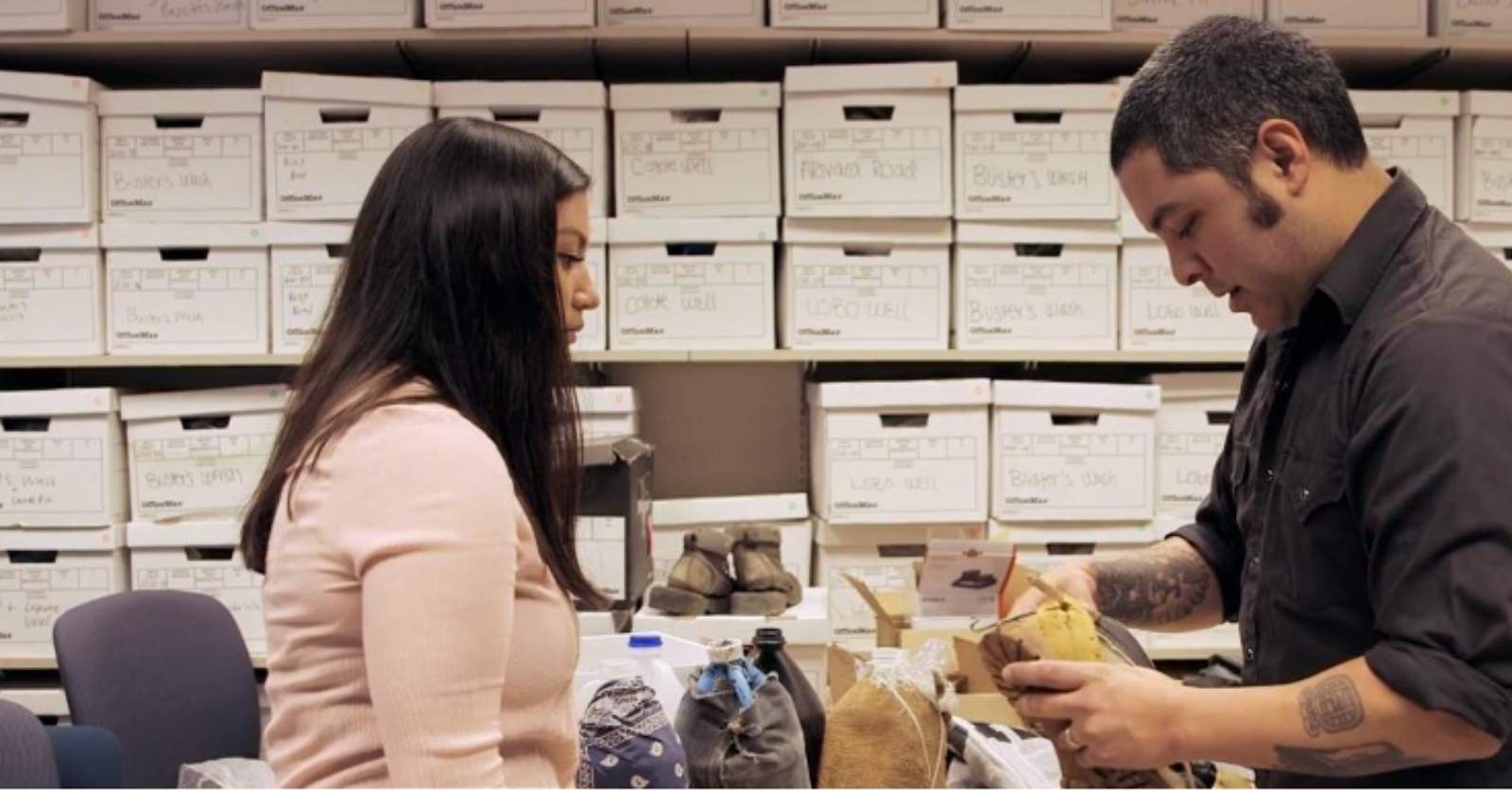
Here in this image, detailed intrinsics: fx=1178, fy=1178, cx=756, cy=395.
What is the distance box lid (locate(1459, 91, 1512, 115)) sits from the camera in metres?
2.44

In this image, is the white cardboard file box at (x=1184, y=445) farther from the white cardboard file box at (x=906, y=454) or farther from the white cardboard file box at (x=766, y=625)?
the white cardboard file box at (x=766, y=625)

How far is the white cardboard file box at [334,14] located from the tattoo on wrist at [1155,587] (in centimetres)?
181

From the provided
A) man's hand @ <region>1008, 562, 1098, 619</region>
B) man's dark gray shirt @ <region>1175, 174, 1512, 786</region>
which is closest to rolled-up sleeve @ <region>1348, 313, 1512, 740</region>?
man's dark gray shirt @ <region>1175, 174, 1512, 786</region>

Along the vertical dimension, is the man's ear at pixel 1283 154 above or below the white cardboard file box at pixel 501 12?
below

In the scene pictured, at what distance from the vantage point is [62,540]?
7.95 feet

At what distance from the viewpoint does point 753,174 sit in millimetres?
2441

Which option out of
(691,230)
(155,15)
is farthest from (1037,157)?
(155,15)

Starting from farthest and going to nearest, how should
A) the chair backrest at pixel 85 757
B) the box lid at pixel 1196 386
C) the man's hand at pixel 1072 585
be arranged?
1. the box lid at pixel 1196 386
2. the chair backrest at pixel 85 757
3. the man's hand at pixel 1072 585

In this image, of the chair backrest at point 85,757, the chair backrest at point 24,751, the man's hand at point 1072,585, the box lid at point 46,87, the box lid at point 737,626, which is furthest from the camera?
the box lid at point 46,87

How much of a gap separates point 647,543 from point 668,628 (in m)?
0.30

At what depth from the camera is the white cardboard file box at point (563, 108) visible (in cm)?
244

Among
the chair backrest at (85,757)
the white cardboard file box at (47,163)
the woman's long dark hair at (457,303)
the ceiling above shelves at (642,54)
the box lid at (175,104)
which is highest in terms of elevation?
the ceiling above shelves at (642,54)

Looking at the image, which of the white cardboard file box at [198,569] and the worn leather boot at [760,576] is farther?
the white cardboard file box at [198,569]

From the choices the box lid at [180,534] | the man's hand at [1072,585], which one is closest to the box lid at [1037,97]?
the man's hand at [1072,585]
